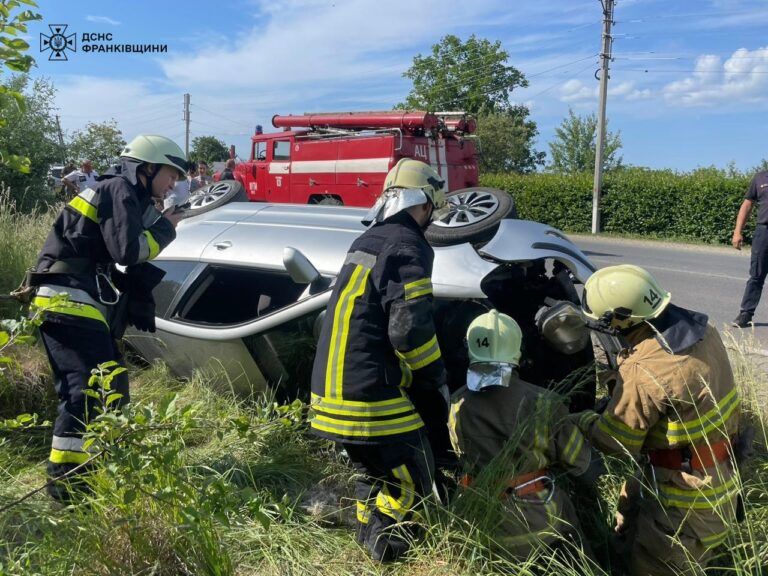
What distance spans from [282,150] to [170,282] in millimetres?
11153

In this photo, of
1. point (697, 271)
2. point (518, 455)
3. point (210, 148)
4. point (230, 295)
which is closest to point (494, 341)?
point (518, 455)

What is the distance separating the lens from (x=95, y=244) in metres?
3.06

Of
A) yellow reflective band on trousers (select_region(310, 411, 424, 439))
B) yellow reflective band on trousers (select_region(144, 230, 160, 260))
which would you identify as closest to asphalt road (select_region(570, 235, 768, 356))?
yellow reflective band on trousers (select_region(310, 411, 424, 439))

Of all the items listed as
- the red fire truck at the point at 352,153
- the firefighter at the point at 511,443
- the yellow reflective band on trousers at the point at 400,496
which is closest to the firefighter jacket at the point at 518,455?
the firefighter at the point at 511,443

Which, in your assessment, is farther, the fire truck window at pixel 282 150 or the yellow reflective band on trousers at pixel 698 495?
the fire truck window at pixel 282 150

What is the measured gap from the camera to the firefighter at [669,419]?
2.20 m

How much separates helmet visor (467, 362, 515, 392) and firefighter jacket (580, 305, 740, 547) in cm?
39

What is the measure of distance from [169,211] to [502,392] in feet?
6.86

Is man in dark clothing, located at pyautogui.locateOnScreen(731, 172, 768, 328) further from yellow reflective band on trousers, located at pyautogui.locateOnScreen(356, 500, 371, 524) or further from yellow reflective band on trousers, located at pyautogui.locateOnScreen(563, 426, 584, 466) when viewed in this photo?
yellow reflective band on trousers, located at pyautogui.locateOnScreen(356, 500, 371, 524)

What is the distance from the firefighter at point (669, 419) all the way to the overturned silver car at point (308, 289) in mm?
545

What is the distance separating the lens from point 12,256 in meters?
5.63

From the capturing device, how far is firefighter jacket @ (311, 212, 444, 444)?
7.78ft

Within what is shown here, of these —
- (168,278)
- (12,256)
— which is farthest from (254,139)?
(168,278)

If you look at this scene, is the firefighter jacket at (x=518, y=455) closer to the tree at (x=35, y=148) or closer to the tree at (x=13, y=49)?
the tree at (x=13, y=49)
